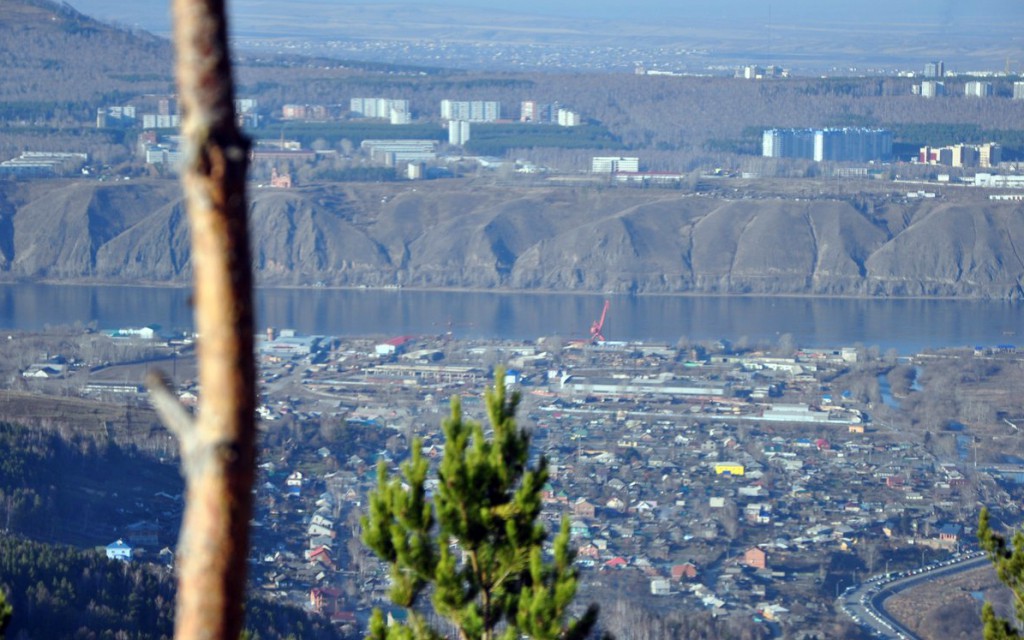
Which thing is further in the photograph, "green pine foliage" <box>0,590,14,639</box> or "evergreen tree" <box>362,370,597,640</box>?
"evergreen tree" <box>362,370,597,640</box>

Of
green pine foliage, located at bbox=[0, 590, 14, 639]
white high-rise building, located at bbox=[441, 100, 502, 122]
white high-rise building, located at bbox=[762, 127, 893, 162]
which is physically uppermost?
white high-rise building, located at bbox=[441, 100, 502, 122]

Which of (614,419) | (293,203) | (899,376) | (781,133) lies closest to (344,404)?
(614,419)

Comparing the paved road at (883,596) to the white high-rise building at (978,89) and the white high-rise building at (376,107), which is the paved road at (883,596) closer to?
the white high-rise building at (376,107)

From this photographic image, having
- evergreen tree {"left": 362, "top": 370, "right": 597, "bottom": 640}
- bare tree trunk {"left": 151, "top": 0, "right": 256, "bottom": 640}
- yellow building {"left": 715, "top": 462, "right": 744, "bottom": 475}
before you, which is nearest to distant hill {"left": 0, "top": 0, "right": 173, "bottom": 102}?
yellow building {"left": 715, "top": 462, "right": 744, "bottom": 475}

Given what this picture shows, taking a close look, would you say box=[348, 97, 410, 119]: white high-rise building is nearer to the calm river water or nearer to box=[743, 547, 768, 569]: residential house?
the calm river water

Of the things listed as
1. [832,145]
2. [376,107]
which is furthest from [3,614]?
[376,107]

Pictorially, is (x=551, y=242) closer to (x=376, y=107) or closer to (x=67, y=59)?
(x=376, y=107)

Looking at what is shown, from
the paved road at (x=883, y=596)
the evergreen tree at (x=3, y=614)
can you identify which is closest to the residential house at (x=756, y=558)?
the paved road at (x=883, y=596)
